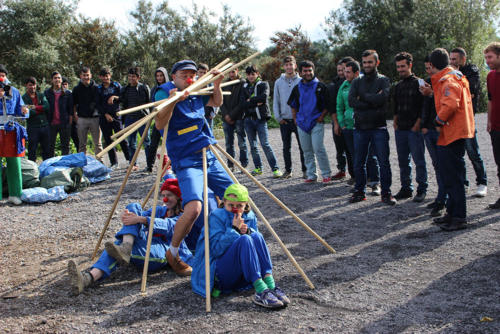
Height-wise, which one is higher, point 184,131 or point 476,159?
point 184,131

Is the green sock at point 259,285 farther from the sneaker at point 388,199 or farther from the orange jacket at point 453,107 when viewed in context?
the sneaker at point 388,199

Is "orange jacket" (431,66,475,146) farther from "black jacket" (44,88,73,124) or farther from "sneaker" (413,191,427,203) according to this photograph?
"black jacket" (44,88,73,124)

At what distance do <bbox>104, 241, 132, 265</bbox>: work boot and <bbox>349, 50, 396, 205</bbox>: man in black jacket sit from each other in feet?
13.0

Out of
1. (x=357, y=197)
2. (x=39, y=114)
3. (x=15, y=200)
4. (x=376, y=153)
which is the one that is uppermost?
(x=39, y=114)

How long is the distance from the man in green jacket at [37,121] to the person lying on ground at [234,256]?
23.6ft

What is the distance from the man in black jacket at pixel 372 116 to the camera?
6.71 m

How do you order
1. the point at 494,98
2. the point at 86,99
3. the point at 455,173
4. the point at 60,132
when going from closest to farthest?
the point at 455,173, the point at 494,98, the point at 86,99, the point at 60,132

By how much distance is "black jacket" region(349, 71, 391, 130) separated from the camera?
6.72 meters

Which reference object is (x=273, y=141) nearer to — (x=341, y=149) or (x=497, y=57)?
(x=341, y=149)

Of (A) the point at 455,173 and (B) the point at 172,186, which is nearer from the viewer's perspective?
(B) the point at 172,186

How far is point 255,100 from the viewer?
902 centimetres

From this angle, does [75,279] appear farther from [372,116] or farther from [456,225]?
[372,116]

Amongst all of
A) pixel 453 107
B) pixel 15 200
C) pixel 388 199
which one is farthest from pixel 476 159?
pixel 15 200

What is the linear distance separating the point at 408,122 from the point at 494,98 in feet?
3.86
